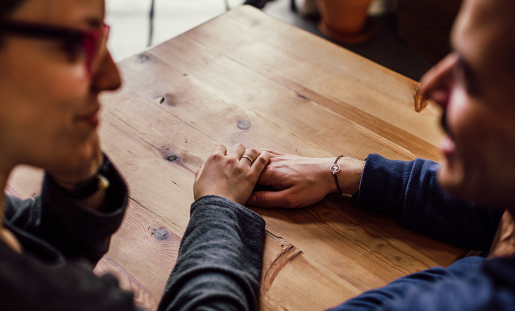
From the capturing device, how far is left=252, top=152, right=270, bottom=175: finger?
0.90 metres

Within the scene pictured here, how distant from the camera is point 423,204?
0.83 metres

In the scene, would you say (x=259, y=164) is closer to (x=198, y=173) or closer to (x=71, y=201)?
(x=198, y=173)

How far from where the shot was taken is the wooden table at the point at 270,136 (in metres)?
0.76

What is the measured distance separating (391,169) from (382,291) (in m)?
0.32

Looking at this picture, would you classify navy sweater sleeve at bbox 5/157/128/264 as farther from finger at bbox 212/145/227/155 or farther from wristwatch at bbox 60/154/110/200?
finger at bbox 212/145/227/155

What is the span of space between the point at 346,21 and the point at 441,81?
2239 mm

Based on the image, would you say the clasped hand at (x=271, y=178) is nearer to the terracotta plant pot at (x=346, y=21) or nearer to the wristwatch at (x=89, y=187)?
the wristwatch at (x=89, y=187)

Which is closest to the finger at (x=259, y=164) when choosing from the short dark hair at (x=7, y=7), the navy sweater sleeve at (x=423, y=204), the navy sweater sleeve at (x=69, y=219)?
the navy sweater sleeve at (x=423, y=204)

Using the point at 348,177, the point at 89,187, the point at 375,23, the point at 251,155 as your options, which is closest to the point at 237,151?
the point at 251,155

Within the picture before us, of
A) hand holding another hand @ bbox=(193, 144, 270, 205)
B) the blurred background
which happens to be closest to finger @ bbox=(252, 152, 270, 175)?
hand holding another hand @ bbox=(193, 144, 270, 205)

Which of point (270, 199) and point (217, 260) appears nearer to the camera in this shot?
point (217, 260)

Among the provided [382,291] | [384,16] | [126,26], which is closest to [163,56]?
[382,291]

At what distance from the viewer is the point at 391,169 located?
871mm

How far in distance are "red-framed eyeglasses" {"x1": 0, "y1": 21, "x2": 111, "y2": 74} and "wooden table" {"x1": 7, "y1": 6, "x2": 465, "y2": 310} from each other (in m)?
0.43
